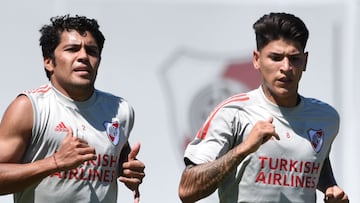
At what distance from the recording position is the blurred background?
9.64 meters

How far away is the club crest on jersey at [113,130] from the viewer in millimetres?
6129

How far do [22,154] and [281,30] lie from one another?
4.22 feet

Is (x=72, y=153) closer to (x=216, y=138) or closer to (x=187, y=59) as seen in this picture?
(x=216, y=138)

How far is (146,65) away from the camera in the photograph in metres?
9.75

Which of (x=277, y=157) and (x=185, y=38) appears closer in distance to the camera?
(x=277, y=157)

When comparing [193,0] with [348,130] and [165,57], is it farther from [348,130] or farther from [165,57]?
[348,130]

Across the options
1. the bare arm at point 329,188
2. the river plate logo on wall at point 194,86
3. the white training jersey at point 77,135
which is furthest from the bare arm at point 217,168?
the river plate logo on wall at point 194,86

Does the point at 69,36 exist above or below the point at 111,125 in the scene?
above

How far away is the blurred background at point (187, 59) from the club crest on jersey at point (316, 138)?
3562mm

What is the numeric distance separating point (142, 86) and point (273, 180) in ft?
12.8

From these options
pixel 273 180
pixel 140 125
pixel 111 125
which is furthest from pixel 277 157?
pixel 140 125

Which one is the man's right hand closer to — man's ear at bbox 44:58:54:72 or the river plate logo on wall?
man's ear at bbox 44:58:54:72

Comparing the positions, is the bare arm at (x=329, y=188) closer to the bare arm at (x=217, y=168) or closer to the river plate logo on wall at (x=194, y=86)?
the bare arm at (x=217, y=168)

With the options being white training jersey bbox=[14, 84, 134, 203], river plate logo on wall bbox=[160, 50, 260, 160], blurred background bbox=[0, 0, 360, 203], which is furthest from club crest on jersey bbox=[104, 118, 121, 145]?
river plate logo on wall bbox=[160, 50, 260, 160]
